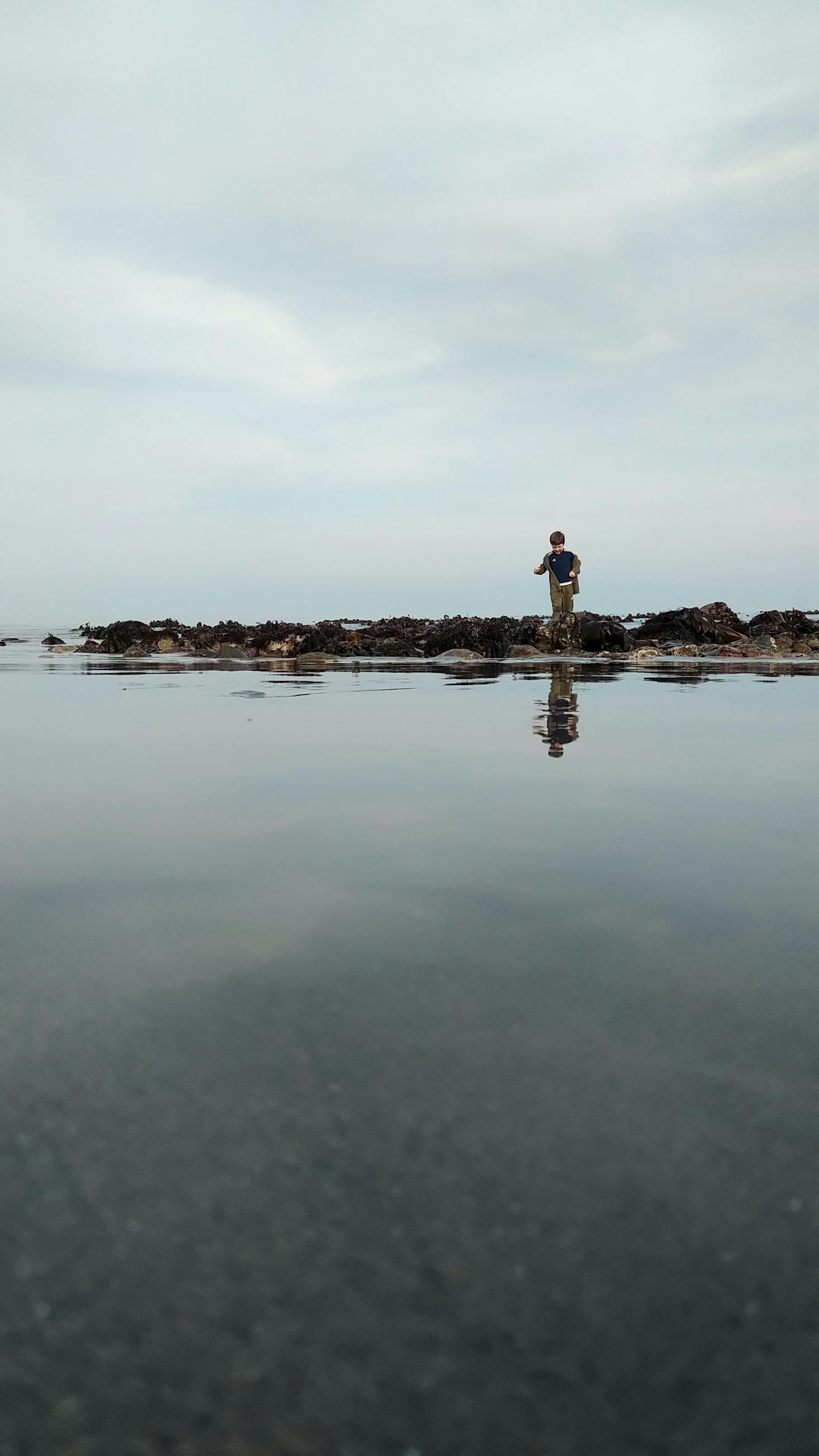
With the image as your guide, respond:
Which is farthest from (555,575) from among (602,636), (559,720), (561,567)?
(559,720)

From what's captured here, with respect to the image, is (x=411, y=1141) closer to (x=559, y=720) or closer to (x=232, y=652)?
(x=559, y=720)

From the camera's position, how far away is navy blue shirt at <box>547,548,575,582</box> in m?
14.8

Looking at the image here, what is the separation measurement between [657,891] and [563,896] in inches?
9.3

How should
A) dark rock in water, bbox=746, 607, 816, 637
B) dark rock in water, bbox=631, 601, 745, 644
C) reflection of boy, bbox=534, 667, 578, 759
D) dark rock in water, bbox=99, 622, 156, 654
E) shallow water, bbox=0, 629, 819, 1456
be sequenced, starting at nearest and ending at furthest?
shallow water, bbox=0, 629, 819, 1456 → reflection of boy, bbox=534, 667, 578, 759 → dark rock in water, bbox=746, 607, 816, 637 → dark rock in water, bbox=99, 622, 156, 654 → dark rock in water, bbox=631, 601, 745, 644

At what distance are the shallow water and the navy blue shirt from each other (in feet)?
41.3

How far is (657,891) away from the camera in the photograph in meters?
2.13

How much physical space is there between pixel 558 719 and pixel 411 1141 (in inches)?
190

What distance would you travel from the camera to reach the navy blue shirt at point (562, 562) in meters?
14.8

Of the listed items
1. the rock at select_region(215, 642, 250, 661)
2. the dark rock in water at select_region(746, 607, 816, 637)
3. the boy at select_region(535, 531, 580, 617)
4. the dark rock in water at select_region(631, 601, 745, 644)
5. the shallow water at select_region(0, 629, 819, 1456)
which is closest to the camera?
the shallow water at select_region(0, 629, 819, 1456)

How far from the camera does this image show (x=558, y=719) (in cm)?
577

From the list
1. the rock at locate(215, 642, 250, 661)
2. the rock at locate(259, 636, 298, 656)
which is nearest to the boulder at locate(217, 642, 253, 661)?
the rock at locate(215, 642, 250, 661)

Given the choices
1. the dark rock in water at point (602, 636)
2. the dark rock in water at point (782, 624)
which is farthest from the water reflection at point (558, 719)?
the dark rock in water at point (782, 624)

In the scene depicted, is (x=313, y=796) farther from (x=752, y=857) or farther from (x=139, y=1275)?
(x=139, y=1275)

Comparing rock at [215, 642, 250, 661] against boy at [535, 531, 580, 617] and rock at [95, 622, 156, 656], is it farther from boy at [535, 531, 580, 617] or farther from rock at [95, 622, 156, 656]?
boy at [535, 531, 580, 617]
